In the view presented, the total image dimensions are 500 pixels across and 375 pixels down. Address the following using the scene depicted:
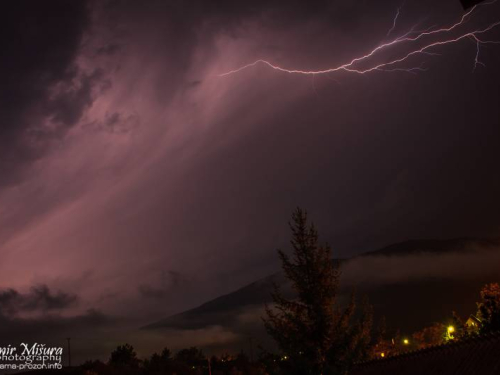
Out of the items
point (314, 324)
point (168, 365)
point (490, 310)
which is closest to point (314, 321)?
point (314, 324)

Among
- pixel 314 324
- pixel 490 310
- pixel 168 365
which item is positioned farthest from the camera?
pixel 168 365

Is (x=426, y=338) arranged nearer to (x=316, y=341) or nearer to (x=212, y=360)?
(x=212, y=360)

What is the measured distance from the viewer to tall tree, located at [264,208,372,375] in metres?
17.1

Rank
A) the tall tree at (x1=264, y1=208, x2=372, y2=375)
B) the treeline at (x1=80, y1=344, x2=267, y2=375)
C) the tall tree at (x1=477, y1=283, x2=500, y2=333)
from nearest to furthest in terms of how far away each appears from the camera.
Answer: the tall tree at (x1=264, y1=208, x2=372, y2=375)
the tall tree at (x1=477, y1=283, x2=500, y2=333)
the treeline at (x1=80, y1=344, x2=267, y2=375)

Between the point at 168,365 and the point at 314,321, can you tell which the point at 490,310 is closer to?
the point at 314,321

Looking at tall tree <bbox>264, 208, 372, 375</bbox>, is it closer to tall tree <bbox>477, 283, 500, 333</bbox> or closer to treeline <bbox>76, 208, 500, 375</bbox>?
treeline <bbox>76, 208, 500, 375</bbox>

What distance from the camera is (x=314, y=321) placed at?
57.3 ft

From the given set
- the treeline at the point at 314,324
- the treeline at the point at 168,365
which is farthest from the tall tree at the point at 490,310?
the treeline at the point at 168,365

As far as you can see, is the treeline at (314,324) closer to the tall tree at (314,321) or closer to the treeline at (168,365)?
the tall tree at (314,321)

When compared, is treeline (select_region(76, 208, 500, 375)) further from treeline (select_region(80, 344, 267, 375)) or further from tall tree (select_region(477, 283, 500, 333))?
treeline (select_region(80, 344, 267, 375))

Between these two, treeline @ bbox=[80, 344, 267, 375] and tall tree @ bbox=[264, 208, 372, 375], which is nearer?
tall tree @ bbox=[264, 208, 372, 375]

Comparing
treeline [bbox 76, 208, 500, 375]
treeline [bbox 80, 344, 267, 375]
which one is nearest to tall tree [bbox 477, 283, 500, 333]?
treeline [bbox 76, 208, 500, 375]

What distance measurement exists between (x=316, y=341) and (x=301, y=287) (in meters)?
1.89

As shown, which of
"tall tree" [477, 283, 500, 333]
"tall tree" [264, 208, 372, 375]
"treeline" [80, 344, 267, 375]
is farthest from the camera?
"treeline" [80, 344, 267, 375]
